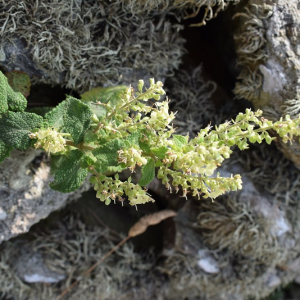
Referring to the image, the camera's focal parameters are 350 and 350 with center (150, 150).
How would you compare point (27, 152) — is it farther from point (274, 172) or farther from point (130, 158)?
point (274, 172)

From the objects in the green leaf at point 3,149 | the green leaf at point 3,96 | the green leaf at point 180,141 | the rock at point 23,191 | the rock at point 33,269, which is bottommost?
the rock at point 33,269

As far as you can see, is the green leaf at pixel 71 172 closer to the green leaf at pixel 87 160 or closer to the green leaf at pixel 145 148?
the green leaf at pixel 87 160

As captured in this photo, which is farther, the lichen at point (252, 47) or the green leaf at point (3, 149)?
the lichen at point (252, 47)

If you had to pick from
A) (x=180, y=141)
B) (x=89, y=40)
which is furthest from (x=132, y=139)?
(x=89, y=40)

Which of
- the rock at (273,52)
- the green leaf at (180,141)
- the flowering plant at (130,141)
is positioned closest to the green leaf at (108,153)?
the flowering plant at (130,141)

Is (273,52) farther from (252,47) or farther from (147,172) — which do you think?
(147,172)

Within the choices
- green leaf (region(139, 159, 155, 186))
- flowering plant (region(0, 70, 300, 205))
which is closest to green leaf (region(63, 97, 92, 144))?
flowering plant (region(0, 70, 300, 205))

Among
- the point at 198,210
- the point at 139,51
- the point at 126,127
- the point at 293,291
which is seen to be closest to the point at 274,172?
the point at 198,210
